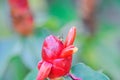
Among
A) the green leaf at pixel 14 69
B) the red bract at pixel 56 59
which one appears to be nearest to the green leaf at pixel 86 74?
the red bract at pixel 56 59

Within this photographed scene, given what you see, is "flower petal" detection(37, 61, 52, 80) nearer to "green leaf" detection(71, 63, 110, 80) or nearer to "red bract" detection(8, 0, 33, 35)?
"green leaf" detection(71, 63, 110, 80)

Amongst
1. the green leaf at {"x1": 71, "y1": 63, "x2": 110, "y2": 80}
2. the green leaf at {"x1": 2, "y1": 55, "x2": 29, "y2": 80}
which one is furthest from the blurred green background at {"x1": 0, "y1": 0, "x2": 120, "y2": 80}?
the green leaf at {"x1": 71, "y1": 63, "x2": 110, "y2": 80}

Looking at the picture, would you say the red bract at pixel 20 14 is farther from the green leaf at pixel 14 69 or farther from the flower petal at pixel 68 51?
the flower petal at pixel 68 51

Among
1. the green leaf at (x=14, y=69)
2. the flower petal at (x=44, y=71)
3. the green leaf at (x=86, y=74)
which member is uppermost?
the flower petal at (x=44, y=71)

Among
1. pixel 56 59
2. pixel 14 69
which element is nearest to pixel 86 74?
pixel 56 59

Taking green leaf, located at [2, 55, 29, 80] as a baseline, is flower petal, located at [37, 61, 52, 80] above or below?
above

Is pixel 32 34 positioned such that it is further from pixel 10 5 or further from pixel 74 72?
pixel 74 72
